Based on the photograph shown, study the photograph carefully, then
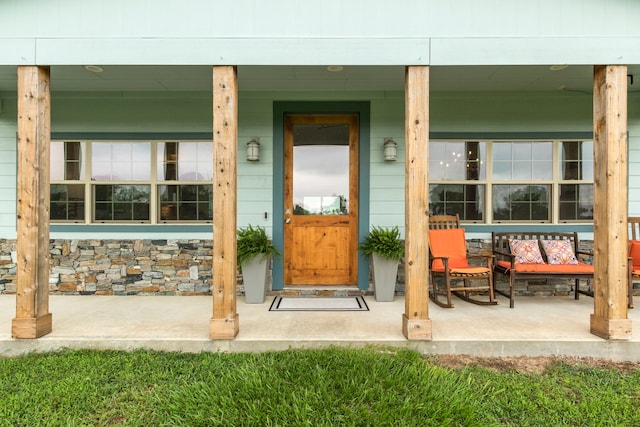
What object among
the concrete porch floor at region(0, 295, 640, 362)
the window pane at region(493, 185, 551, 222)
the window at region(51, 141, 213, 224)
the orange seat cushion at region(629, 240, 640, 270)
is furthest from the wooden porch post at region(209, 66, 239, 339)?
the orange seat cushion at region(629, 240, 640, 270)

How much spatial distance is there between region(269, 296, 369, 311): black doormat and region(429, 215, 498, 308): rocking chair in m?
0.90

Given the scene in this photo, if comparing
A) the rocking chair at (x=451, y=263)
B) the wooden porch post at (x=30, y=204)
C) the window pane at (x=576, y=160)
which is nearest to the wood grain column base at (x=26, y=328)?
the wooden porch post at (x=30, y=204)

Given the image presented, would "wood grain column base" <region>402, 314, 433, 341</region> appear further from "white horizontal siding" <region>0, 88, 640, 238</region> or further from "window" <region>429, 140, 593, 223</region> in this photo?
"window" <region>429, 140, 593, 223</region>

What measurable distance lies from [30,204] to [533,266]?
16.6 ft

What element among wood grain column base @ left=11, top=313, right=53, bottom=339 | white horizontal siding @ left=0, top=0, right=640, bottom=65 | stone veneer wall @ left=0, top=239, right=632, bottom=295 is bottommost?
wood grain column base @ left=11, top=313, right=53, bottom=339

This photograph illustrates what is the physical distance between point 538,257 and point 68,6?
18.0 ft

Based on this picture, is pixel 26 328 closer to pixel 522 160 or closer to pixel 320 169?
pixel 320 169

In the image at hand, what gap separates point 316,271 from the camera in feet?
15.3

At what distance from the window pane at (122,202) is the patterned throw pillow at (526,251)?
4678 mm

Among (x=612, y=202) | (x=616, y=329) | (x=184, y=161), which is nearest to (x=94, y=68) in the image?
(x=184, y=161)

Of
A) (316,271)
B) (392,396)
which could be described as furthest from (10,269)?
(392,396)

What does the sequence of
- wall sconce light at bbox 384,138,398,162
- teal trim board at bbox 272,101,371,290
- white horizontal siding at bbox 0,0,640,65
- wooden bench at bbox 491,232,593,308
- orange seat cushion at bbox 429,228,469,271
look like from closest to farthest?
white horizontal siding at bbox 0,0,640,65 < wooden bench at bbox 491,232,593,308 < orange seat cushion at bbox 429,228,469,271 < wall sconce light at bbox 384,138,398,162 < teal trim board at bbox 272,101,371,290

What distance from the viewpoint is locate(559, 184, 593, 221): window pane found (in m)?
4.66

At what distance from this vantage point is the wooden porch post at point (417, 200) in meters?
→ 3.00
